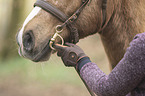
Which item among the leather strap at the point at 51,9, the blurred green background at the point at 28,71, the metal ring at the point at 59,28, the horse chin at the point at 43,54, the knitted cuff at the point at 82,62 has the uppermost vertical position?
the leather strap at the point at 51,9

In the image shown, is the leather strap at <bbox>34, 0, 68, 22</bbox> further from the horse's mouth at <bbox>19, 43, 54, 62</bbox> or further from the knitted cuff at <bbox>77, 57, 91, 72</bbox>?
the knitted cuff at <bbox>77, 57, 91, 72</bbox>

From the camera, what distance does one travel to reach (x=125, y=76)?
51.1 inches

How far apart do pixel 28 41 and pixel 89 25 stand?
646 mm

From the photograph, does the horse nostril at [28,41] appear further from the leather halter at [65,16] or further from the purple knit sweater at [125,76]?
the purple knit sweater at [125,76]

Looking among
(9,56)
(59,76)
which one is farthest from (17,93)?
(9,56)

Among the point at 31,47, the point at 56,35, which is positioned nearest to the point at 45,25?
the point at 56,35

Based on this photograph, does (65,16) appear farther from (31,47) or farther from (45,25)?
(31,47)

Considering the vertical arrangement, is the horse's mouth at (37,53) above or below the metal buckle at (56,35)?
below

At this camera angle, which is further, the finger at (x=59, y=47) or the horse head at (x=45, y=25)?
the horse head at (x=45, y=25)

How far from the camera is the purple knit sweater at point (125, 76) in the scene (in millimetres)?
1257

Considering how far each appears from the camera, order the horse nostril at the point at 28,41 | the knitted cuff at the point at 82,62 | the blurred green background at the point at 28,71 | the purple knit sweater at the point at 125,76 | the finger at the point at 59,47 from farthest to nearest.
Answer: the blurred green background at the point at 28,71 < the horse nostril at the point at 28,41 < the finger at the point at 59,47 < the knitted cuff at the point at 82,62 < the purple knit sweater at the point at 125,76

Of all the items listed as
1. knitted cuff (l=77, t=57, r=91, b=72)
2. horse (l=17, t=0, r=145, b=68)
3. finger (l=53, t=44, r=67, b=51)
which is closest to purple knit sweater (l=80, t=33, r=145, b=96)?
knitted cuff (l=77, t=57, r=91, b=72)

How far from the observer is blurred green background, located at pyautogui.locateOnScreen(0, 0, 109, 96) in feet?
20.6

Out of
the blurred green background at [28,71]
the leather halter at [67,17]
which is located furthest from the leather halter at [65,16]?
the blurred green background at [28,71]
